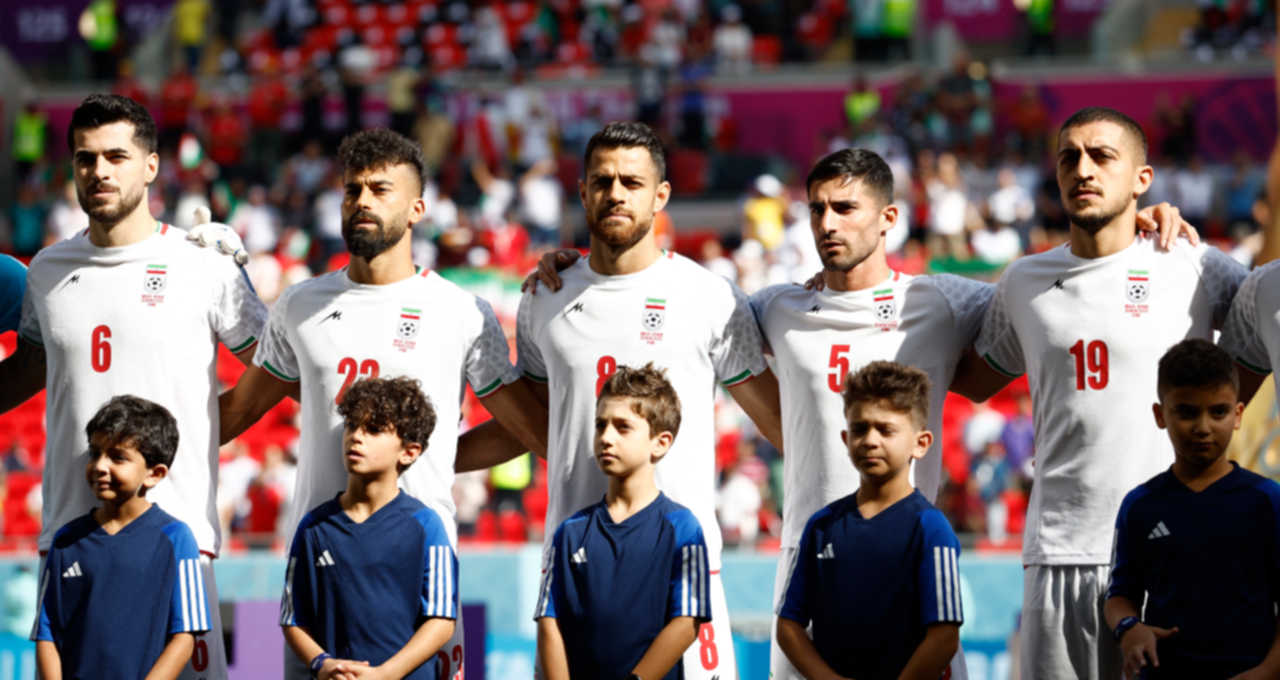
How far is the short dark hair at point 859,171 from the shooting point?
5.73 m

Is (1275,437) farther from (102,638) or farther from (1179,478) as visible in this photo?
(102,638)

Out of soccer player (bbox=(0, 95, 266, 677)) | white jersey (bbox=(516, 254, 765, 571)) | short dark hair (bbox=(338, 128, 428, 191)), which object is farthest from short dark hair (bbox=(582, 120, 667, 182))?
soccer player (bbox=(0, 95, 266, 677))

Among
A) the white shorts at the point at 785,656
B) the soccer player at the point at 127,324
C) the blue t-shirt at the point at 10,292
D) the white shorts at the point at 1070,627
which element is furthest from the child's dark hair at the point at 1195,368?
the blue t-shirt at the point at 10,292

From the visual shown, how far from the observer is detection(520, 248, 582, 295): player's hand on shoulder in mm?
5914

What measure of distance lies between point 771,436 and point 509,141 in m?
17.1

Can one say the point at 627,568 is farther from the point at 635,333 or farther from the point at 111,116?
the point at 111,116

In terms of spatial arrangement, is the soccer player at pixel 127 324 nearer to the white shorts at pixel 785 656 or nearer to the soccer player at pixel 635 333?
the soccer player at pixel 635 333

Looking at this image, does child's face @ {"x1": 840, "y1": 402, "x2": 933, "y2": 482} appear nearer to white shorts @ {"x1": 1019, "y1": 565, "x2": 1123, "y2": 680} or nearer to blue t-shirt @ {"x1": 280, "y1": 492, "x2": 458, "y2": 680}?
white shorts @ {"x1": 1019, "y1": 565, "x2": 1123, "y2": 680}

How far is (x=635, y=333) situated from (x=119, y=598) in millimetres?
2020

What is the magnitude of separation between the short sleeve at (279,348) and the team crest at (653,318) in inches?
52.3

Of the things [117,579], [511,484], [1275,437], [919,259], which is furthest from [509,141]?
[117,579]

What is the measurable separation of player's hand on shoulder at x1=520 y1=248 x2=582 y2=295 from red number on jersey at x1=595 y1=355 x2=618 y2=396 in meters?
0.37

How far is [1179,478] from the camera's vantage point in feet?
16.4

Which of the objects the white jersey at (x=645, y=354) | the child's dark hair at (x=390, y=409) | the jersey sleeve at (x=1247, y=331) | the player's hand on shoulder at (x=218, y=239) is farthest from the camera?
the player's hand on shoulder at (x=218, y=239)
